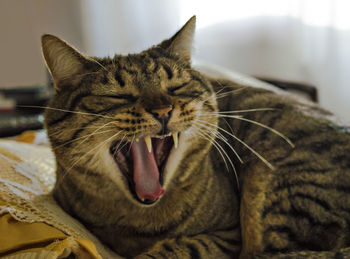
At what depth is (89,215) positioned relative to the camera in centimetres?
100

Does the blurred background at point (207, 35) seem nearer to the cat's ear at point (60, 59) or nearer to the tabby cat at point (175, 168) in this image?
the tabby cat at point (175, 168)

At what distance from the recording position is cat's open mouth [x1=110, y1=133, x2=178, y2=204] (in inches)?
37.3

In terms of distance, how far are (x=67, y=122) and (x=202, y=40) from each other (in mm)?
A: 1415

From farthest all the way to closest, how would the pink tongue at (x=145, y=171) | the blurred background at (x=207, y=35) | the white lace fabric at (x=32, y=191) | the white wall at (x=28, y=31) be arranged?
1. the white wall at (x=28, y=31)
2. the blurred background at (x=207, y=35)
3. the pink tongue at (x=145, y=171)
4. the white lace fabric at (x=32, y=191)

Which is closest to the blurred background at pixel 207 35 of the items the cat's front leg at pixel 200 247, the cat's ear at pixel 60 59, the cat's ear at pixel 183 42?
the cat's ear at pixel 183 42

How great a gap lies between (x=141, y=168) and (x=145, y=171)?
1 cm

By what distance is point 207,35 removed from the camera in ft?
6.90

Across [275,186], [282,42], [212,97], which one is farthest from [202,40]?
[275,186]

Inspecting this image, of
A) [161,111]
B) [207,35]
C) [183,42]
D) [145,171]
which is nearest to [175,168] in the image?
[145,171]

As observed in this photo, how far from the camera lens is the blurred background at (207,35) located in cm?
193

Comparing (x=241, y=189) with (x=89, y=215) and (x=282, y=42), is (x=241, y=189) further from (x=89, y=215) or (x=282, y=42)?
(x=282, y=42)

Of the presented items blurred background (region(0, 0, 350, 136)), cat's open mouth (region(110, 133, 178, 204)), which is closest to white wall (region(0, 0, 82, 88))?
blurred background (region(0, 0, 350, 136))

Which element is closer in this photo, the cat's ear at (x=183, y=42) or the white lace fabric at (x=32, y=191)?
the white lace fabric at (x=32, y=191)

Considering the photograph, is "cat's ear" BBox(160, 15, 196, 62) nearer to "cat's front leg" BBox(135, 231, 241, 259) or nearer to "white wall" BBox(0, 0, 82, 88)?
"cat's front leg" BBox(135, 231, 241, 259)
